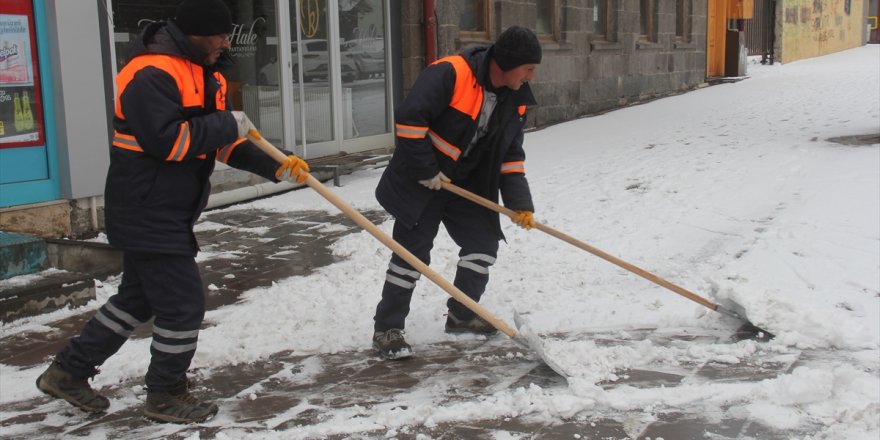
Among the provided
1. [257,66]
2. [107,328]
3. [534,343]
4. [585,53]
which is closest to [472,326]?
[534,343]

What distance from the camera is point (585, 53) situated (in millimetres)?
15008

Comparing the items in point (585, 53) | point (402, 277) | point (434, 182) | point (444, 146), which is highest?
point (585, 53)

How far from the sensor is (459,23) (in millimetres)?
11922

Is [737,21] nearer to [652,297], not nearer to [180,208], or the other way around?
[652,297]

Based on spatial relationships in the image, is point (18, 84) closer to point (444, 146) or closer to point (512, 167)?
point (444, 146)

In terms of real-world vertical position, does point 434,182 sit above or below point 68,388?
above

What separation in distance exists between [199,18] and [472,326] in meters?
2.16

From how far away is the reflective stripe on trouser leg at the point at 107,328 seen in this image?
3.58m

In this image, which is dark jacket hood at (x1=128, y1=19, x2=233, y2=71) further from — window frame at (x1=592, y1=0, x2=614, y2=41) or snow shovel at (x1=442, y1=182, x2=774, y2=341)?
window frame at (x1=592, y1=0, x2=614, y2=41)

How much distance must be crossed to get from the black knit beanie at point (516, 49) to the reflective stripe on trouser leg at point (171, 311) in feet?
5.42

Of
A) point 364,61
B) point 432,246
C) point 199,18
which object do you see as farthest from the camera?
point 364,61

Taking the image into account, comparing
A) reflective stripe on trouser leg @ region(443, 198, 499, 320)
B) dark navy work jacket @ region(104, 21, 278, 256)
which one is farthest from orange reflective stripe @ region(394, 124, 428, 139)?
dark navy work jacket @ region(104, 21, 278, 256)

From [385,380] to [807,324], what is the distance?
2134mm

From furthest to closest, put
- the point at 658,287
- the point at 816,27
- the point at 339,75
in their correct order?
the point at 816,27 → the point at 339,75 → the point at 658,287
